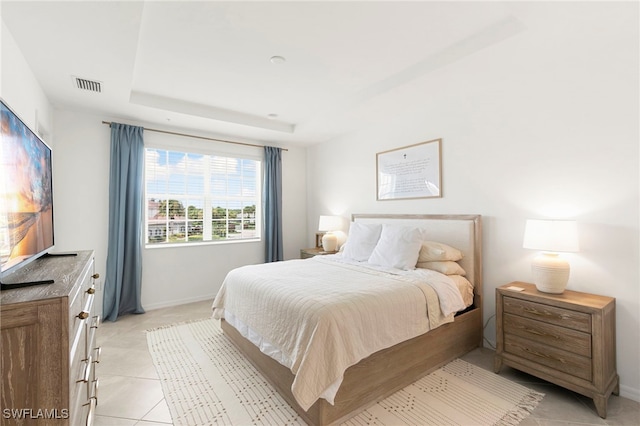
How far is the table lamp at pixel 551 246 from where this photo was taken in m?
2.10

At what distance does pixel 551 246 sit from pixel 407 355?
131 cm

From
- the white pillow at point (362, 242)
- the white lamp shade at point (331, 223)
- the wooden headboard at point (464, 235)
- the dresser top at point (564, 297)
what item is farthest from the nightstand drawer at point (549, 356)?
the white lamp shade at point (331, 223)

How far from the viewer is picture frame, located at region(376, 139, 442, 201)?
3328 millimetres

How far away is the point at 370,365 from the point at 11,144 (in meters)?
2.19

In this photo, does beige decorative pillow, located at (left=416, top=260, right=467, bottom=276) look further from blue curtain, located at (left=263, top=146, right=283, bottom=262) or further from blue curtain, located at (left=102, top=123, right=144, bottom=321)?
blue curtain, located at (left=102, top=123, right=144, bottom=321)

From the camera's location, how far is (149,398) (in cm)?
206

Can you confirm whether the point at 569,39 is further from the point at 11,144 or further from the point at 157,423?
the point at 157,423

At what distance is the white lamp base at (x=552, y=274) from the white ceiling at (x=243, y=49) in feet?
5.51

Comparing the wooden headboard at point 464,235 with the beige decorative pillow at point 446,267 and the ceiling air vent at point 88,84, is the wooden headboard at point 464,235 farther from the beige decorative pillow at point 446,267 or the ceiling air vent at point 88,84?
the ceiling air vent at point 88,84

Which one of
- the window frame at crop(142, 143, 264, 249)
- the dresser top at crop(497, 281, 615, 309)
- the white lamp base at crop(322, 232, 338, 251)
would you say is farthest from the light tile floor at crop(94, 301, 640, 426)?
the white lamp base at crop(322, 232, 338, 251)

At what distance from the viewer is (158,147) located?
4.05m

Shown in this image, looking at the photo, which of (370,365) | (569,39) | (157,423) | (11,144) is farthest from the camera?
(569,39)

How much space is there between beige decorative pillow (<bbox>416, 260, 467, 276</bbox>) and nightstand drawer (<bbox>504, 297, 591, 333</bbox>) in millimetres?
509

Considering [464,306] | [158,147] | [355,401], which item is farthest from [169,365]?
[158,147]
